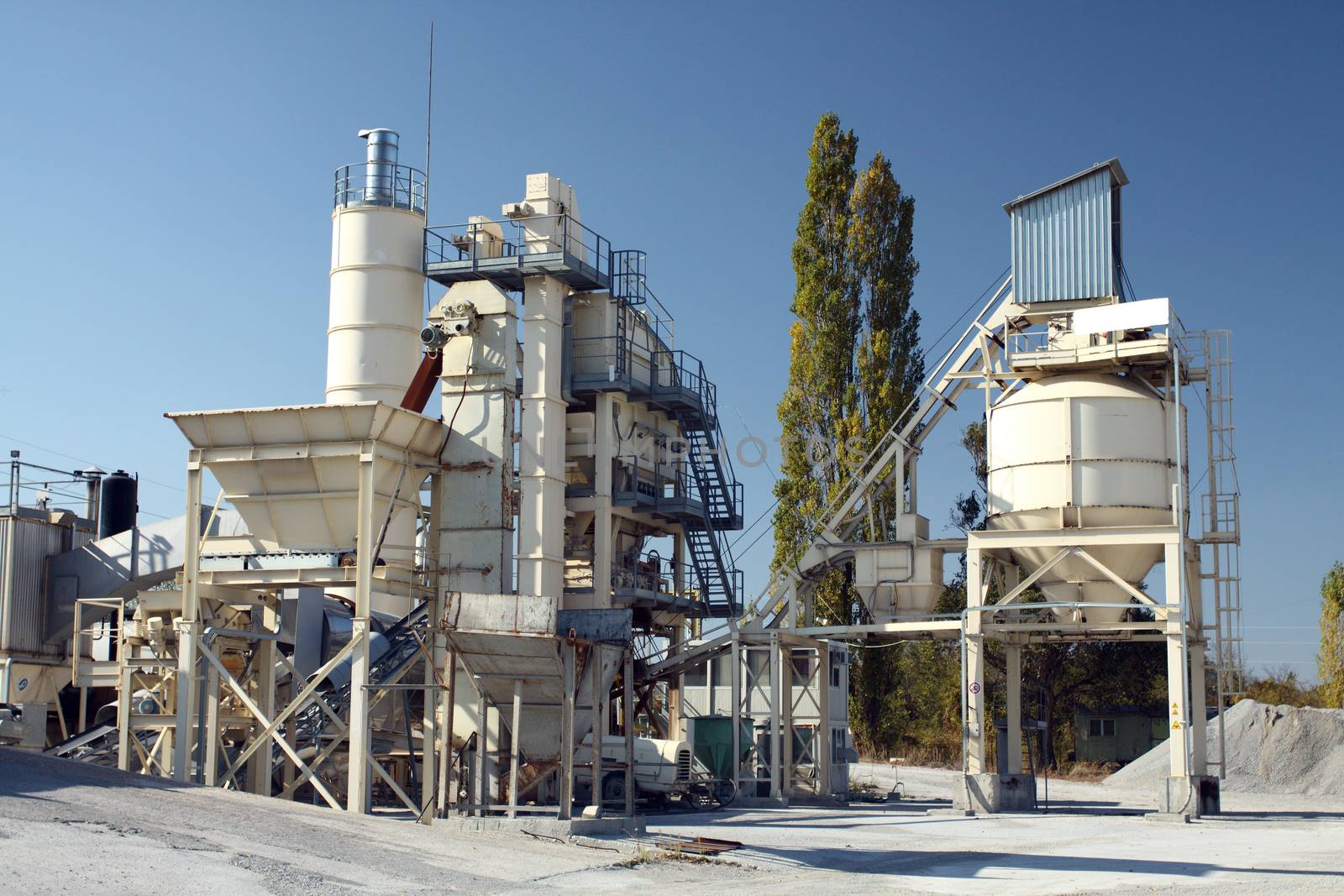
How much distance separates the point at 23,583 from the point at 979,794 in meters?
24.4

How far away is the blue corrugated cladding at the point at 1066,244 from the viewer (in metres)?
29.3

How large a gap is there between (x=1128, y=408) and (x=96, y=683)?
72.4 feet

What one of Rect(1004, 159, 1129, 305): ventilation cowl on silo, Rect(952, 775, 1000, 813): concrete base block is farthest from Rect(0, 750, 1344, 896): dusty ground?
Rect(1004, 159, 1129, 305): ventilation cowl on silo

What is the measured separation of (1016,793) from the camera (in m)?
27.8

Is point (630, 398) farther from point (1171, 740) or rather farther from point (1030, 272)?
point (1171, 740)

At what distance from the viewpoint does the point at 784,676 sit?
31.8 meters

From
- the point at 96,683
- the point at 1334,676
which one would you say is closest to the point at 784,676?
the point at 96,683

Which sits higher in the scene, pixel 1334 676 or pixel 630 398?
pixel 630 398

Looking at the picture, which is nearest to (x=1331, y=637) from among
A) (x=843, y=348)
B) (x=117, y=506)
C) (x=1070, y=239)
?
(x=843, y=348)

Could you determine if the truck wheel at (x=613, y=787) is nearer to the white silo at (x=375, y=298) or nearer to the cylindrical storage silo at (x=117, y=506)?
the white silo at (x=375, y=298)

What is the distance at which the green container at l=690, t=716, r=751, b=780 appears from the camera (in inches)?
1229

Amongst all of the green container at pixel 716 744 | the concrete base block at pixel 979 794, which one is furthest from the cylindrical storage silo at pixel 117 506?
the concrete base block at pixel 979 794

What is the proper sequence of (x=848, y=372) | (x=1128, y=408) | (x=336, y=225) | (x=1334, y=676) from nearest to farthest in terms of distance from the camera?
(x=1128, y=408) < (x=336, y=225) < (x=848, y=372) < (x=1334, y=676)

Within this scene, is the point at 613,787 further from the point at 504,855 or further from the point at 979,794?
the point at 504,855
